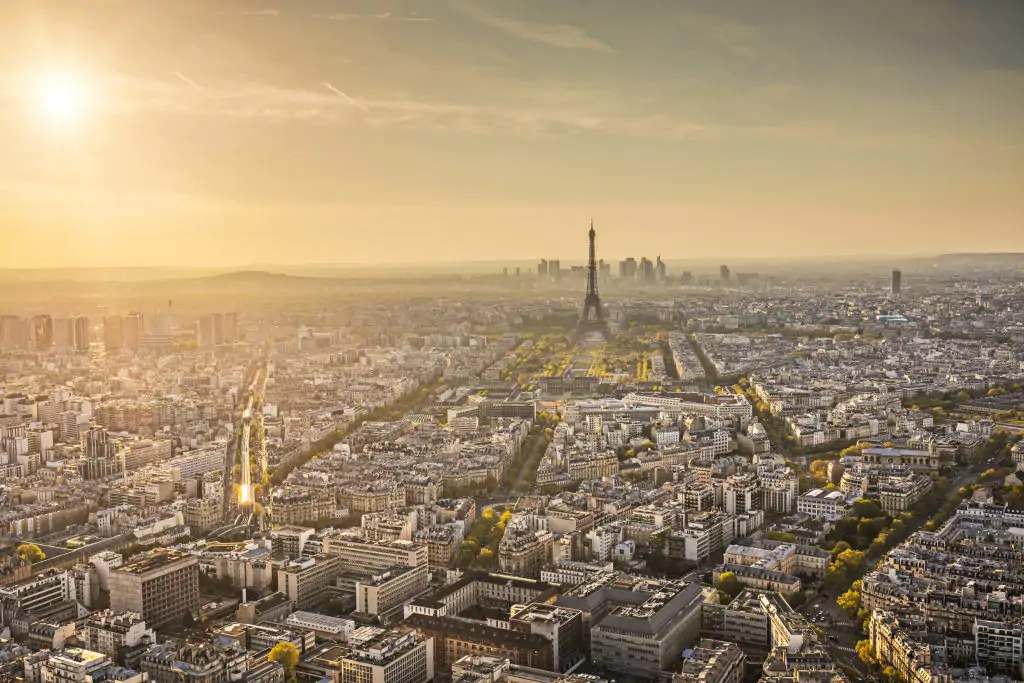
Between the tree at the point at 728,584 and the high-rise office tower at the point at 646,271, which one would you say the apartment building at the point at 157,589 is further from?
the high-rise office tower at the point at 646,271

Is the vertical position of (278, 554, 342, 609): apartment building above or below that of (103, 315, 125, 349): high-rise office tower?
below

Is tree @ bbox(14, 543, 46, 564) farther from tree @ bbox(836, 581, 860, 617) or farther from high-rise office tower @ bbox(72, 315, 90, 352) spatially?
high-rise office tower @ bbox(72, 315, 90, 352)

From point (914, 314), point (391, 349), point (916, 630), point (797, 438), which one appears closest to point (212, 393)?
point (391, 349)

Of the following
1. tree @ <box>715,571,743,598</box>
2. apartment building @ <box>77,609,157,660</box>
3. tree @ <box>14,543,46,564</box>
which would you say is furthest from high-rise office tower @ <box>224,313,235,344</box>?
tree @ <box>715,571,743,598</box>

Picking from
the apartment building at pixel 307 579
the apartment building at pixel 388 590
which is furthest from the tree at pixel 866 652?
the apartment building at pixel 307 579

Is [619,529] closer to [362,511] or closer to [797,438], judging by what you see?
[362,511]

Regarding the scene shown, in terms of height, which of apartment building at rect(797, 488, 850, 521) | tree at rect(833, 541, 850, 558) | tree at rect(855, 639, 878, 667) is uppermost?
apartment building at rect(797, 488, 850, 521)
